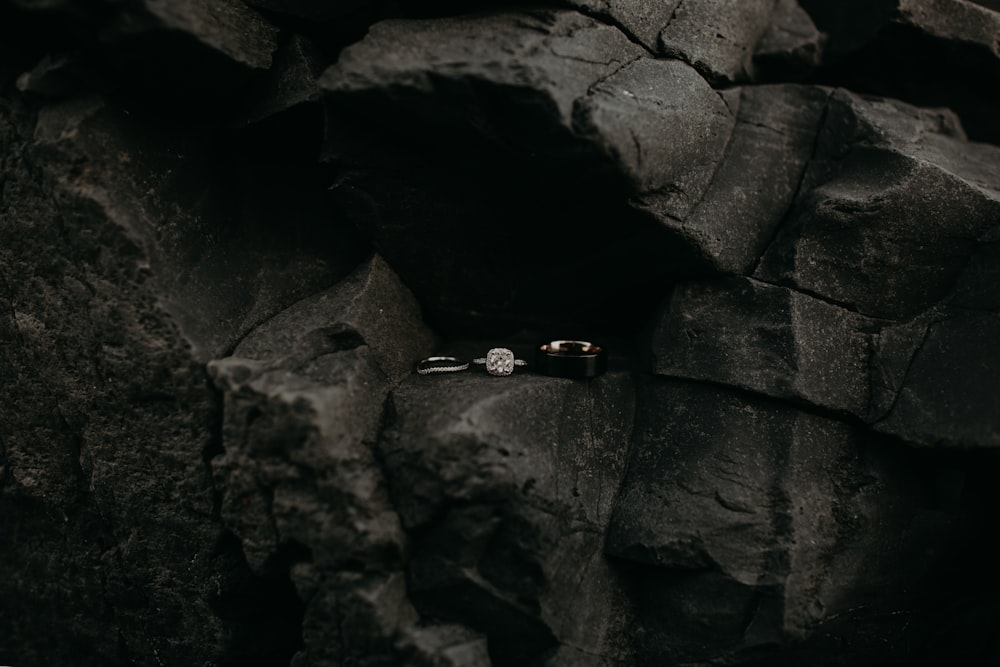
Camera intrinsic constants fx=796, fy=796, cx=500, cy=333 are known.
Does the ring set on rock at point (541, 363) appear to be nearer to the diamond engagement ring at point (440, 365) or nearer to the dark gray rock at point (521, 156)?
the diamond engagement ring at point (440, 365)

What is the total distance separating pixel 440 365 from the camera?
3.23m

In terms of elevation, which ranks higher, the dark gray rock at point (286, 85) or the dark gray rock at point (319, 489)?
the dark gray rock at point (286, 85)

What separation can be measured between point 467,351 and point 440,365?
230 millimetres

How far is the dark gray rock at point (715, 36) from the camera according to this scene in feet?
10.9

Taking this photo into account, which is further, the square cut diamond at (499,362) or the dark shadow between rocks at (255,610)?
the square cut diamond at (499,362)

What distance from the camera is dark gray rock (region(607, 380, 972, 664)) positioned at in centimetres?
291

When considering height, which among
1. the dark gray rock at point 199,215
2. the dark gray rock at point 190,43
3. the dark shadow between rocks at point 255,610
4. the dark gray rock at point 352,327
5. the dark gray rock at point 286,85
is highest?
the dark gray rock at point 190,43

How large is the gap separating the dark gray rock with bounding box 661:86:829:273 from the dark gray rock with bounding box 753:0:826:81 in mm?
188

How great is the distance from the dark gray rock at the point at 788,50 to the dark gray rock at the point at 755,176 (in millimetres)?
188

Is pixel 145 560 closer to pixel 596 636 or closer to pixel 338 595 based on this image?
pixel 338 595

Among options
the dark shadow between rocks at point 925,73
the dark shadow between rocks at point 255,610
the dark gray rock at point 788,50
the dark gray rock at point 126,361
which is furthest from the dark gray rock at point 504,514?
the dark shadow between rocks at point 925,73

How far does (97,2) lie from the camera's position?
2654 mm

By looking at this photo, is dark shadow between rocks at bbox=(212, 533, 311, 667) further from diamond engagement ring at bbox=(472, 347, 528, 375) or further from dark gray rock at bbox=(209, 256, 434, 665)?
diamond engagement ring at bbox=(472, 347, 528, 375)

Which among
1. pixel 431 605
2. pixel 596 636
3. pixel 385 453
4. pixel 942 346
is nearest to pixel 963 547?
pixel 942 346
